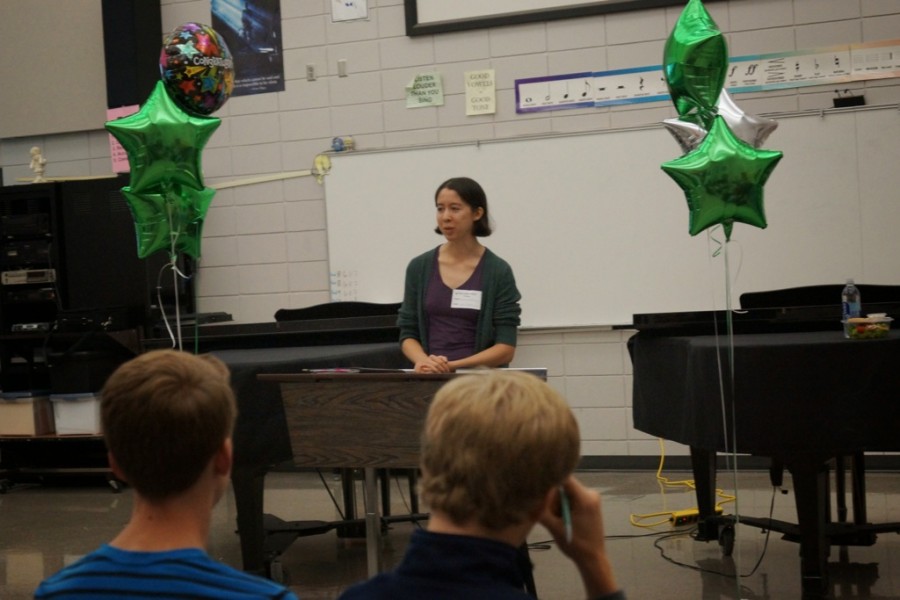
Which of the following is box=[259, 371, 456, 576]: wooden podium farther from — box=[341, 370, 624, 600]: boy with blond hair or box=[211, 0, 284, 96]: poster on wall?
box=[211, 0, 284, 96]: poster on wall

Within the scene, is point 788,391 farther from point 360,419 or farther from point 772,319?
point 360,419

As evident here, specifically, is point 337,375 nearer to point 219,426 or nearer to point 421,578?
point 219,426

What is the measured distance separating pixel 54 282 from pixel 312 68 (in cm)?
206

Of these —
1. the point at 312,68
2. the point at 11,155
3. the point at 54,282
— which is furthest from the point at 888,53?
the point at 11,155

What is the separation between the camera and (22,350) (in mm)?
6469

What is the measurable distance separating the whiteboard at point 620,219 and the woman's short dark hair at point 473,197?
224cm

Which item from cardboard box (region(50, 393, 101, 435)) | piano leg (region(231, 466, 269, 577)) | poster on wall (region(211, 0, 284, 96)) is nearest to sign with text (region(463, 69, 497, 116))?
poster on wall (region(211, 0, 284, 96))

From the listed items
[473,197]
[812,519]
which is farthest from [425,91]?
[812,519]

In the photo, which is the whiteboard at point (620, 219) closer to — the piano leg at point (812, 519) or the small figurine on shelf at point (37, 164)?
the small figurine on shelf at point (37, 164)

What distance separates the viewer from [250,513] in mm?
3666

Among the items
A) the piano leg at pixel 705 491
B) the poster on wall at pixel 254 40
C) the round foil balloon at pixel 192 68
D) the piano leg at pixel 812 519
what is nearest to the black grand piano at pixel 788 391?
the piano leg at pixel 812 519

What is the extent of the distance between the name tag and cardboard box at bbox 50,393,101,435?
10.8 ft

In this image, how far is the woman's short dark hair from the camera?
367 centimetres

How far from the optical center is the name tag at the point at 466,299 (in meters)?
3.62
